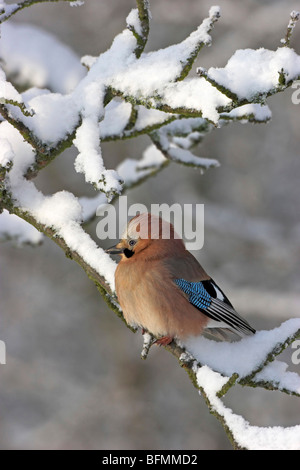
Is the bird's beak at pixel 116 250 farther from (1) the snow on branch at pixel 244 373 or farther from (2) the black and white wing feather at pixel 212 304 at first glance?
(1) the snow on branch at pixel 244 373

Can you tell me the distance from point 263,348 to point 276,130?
7349mm

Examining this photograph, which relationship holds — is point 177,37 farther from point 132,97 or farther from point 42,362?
point 132,97

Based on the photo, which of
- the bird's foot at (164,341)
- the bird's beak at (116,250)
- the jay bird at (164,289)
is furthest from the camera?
the bird's beak at (116,250)

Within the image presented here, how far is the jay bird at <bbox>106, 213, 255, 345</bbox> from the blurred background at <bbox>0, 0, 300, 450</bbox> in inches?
168

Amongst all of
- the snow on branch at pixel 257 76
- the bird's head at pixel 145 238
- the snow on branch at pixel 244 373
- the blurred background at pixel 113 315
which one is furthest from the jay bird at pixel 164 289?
the blurred background at pixel 113 315

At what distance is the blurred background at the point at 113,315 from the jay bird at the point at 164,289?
4.26m

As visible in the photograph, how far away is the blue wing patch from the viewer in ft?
11.9

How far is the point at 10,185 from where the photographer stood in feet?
9.81

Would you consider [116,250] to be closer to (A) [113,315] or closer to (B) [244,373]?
(B) [244,373]

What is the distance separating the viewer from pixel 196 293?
369 cm

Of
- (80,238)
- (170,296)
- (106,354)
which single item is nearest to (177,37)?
(106,354)

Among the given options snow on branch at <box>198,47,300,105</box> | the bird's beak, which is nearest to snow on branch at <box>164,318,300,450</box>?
the bird's beak

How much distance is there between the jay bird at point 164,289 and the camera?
340 centimetres

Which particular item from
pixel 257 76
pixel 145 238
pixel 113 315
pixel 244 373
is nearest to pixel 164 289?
pixel 145 238
